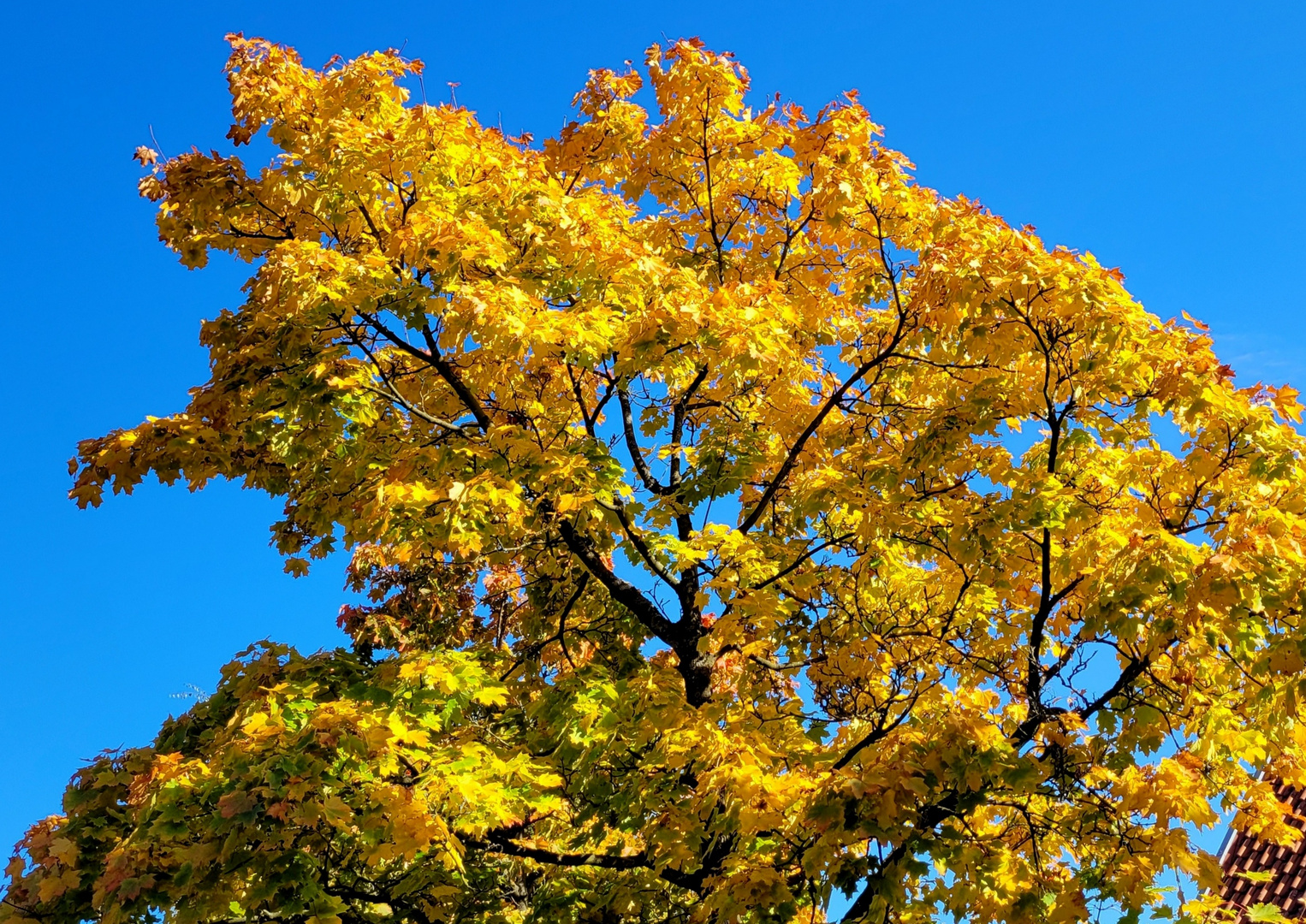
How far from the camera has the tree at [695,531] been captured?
602 centimetres

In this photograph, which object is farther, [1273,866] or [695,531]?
[1273,866]

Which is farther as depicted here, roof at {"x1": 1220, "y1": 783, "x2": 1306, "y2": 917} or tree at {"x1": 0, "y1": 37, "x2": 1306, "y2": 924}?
roof at {"x1": 1220, "y1": 783, "x2": 1306, "y2": 917}

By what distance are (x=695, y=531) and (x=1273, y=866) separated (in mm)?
7894

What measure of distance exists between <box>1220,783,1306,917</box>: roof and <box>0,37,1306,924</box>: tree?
353 cm

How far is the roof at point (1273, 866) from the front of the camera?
1018 cm

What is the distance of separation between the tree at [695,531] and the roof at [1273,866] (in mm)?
3528

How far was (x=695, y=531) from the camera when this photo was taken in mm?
7945

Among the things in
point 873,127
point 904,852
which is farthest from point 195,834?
point 873,127

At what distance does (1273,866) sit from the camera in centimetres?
1091

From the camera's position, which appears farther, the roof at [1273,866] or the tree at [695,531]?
the roof at [1273,866]

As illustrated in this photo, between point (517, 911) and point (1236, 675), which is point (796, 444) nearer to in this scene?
point (1236, 675)

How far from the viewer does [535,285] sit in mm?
7590

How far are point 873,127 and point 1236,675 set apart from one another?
183 inches

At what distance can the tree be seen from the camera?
6.02 meters
